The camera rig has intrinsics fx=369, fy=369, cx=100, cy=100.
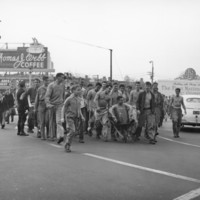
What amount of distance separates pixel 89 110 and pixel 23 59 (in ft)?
113

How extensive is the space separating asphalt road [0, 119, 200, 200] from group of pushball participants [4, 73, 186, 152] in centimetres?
80

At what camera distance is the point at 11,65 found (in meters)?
45.9

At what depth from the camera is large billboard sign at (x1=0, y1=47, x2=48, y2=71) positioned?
148 feet

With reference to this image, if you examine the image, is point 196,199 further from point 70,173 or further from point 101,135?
point 101,135

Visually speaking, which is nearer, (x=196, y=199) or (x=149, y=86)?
(x=196, y=199)

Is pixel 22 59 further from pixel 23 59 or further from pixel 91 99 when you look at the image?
pixel 91 99

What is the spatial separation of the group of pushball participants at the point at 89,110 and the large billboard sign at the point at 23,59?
32795 millimetres

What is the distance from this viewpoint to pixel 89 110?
1255cm

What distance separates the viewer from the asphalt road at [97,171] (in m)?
5.28

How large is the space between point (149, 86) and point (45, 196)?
6762mm

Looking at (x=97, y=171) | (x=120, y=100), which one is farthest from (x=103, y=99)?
(x=97, y=171)

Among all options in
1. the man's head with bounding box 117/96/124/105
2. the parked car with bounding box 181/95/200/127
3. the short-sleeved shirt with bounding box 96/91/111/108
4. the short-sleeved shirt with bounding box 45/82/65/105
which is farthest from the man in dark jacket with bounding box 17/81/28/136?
the parked car with bounding box 181/95/200/127

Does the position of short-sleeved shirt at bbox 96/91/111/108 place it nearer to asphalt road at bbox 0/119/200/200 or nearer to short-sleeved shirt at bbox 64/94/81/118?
asphalt road at bbox 0/119/200/200

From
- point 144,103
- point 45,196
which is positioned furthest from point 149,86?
point 45,196
